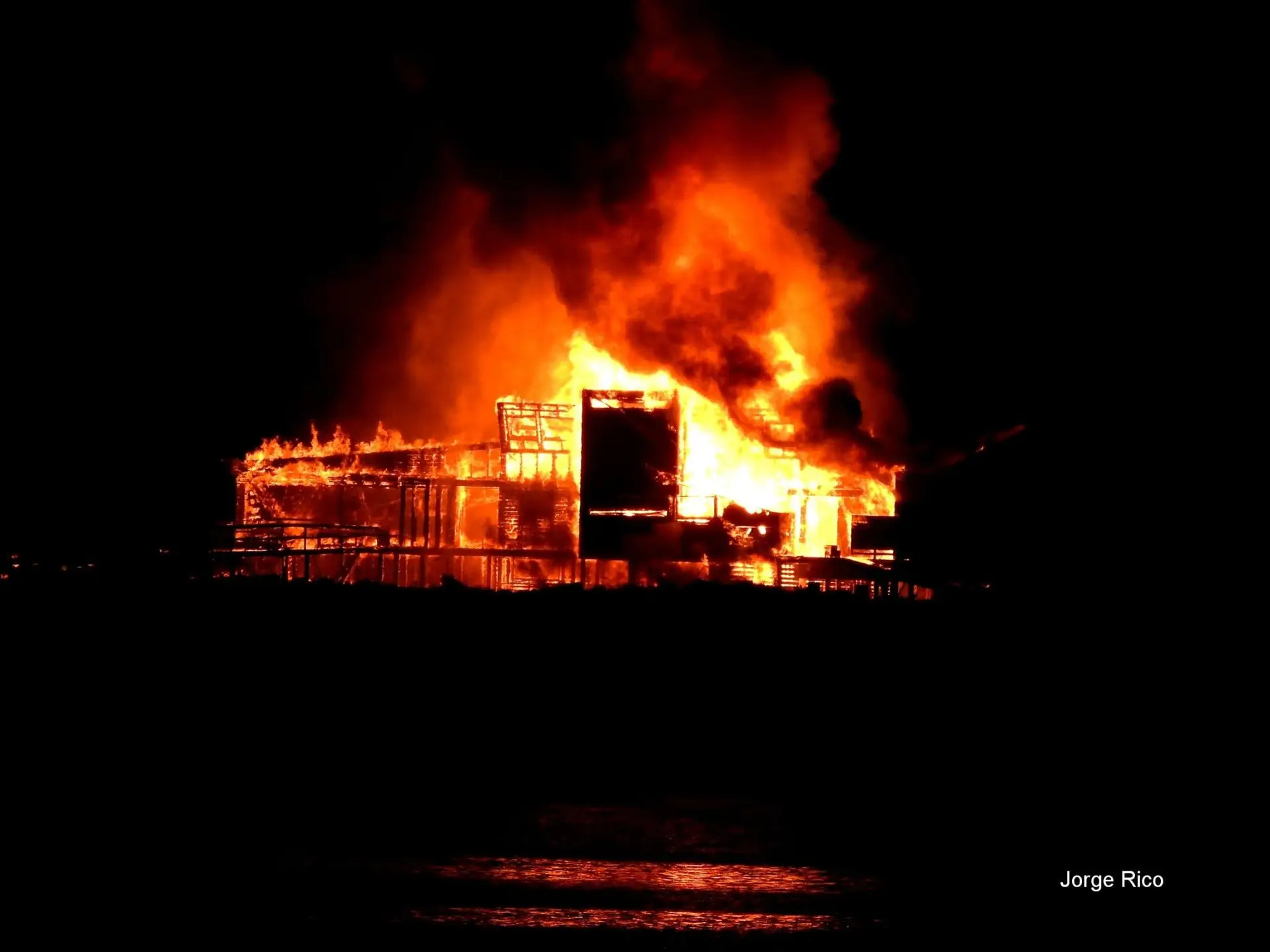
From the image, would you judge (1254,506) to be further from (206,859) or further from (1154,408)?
(206,859)

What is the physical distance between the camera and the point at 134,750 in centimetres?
998

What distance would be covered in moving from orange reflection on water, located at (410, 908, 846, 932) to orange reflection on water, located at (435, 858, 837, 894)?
434 mm

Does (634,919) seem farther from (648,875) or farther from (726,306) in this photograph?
→ (726,306)

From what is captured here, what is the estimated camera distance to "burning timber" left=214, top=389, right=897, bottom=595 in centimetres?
1983

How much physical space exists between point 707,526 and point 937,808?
457 inches

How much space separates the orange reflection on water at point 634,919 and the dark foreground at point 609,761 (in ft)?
0.08

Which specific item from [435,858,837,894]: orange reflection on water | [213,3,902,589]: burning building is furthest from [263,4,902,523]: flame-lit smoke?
[435,858,837,894]: orange reflection on water

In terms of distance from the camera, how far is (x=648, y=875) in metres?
6.96

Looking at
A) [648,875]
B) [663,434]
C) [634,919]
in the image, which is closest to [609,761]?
[648,875]

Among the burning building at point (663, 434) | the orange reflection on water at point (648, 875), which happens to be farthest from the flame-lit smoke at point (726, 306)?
the orange reflection on water at point (648, 875)

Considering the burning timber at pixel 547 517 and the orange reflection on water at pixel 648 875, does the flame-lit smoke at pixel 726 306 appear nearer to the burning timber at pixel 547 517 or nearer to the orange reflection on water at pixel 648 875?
the burning timber at pixel 547 517

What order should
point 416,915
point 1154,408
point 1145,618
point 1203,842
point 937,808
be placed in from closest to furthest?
point 416,915, point 1203,842, point 937,808, point 1145,618, point 1154,408

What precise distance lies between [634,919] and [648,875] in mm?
832

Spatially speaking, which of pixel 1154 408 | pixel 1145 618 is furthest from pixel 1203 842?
pixel 1154 408
